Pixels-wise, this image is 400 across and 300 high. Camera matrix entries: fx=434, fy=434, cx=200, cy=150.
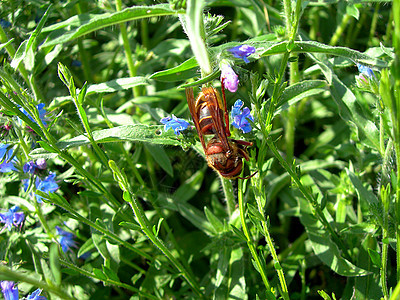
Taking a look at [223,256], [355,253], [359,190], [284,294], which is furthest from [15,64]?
[355,253]

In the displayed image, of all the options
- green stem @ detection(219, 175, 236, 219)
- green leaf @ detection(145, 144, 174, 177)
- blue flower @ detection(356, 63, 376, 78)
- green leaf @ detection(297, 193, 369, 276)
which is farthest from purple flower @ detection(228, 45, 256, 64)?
green leaf @ detection(145, 144, 174, 177)

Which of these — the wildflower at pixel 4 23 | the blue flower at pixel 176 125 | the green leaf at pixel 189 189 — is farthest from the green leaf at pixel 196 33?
the wildflower at pixel 4 23

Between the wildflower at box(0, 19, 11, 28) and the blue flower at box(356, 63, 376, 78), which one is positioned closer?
the blue flower at box(356, 63, 376, 78)

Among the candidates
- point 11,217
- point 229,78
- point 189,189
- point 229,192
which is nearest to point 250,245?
point 229,192

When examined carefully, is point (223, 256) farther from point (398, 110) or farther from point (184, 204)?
point (398, 110)

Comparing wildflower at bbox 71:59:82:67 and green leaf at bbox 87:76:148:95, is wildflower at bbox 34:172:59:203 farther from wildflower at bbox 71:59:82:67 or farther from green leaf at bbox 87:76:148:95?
wildflower at bbox 71:59:82:67

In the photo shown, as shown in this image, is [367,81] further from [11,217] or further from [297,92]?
[11,217]
